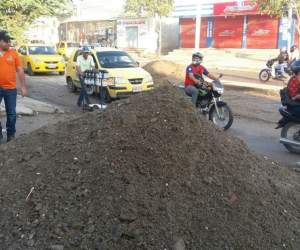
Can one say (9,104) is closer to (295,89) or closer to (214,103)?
(214,103)

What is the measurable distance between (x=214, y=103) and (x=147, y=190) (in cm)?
556

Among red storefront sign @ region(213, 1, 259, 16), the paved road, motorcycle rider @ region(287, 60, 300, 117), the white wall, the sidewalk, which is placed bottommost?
the paved road

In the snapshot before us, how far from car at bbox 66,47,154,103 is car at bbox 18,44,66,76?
703 cm

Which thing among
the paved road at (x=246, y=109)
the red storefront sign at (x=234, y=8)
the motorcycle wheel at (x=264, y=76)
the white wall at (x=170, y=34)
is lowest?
the paved road at (x=246, y=109)

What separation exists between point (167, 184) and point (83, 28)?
48.7 metres

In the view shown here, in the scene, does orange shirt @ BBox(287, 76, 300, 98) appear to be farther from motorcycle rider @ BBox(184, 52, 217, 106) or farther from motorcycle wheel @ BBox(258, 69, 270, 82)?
motorcycle wheel @ BBox(258, 69, 270, 82)

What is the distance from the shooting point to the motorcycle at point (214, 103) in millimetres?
8836

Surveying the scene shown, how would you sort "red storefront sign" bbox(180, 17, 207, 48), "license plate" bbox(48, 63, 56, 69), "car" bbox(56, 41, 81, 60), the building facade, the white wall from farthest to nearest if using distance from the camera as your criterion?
the white wall < "red storefront sign" bbox(180, 17, 207, 48) < "car" bbox(56, 41, 81, 60) < the building facade < "license plate" bbox(48, 63, 56, 69)

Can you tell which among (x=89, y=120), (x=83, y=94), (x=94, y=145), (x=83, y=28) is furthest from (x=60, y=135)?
(x=83, y=28)

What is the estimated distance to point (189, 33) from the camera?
37.6 m

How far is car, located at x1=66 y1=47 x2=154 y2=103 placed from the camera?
459 inches

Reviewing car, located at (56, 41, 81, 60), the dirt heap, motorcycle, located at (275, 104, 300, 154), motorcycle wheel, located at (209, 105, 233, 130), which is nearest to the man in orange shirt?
the dirt heap

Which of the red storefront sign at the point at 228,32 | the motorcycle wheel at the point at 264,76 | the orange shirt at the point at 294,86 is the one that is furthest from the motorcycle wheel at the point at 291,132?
the red storefront sign at the point at 228,32

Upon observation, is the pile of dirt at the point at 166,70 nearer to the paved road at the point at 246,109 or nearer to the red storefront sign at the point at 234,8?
the paved road at the point at 246,109
